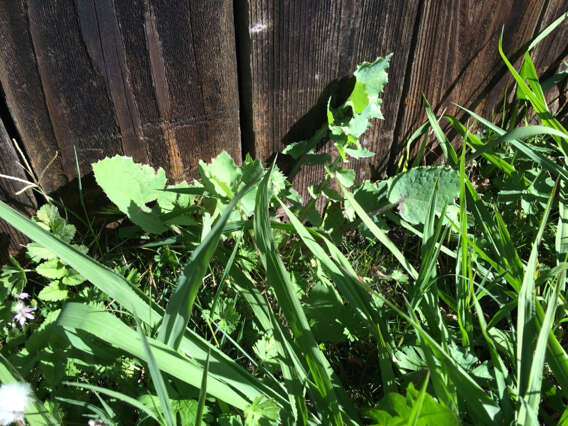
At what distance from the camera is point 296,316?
1.09m

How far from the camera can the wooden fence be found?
3.90 ft

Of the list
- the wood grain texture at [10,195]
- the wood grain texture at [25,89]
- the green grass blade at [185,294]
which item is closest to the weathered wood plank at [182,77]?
the wood grain texture at [25,89]

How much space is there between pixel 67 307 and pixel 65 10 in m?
0.65

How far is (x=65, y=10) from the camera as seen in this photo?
1121 mm

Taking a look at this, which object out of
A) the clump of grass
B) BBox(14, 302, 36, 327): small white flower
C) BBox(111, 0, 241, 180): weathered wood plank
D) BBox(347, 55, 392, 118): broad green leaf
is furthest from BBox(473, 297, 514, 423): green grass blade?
BBox(14, 302, 36, 327): small white flower

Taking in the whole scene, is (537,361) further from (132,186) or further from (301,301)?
(132,186)

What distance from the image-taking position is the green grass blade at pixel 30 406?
0.95m

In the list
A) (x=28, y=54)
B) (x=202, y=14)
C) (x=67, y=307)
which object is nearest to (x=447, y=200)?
(x=202, y=14)

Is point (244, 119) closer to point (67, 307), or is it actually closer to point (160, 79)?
point (160, 79)

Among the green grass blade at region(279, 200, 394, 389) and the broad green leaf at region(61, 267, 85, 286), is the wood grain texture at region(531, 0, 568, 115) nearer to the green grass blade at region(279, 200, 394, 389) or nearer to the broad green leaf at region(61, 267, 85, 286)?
the green grass blade at region(279, 200, 394, 389)

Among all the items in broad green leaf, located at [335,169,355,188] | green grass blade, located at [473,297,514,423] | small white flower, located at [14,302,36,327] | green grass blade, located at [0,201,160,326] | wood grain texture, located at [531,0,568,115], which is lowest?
green grass blade, located at [473,297,514,423]

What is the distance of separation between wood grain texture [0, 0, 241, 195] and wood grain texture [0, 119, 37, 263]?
0.05 metres

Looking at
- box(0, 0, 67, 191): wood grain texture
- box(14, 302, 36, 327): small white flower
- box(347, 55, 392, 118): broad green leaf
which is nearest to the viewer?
box(0, 0, 67, 191): wood grain texture

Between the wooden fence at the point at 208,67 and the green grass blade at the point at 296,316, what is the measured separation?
19.5 inches
